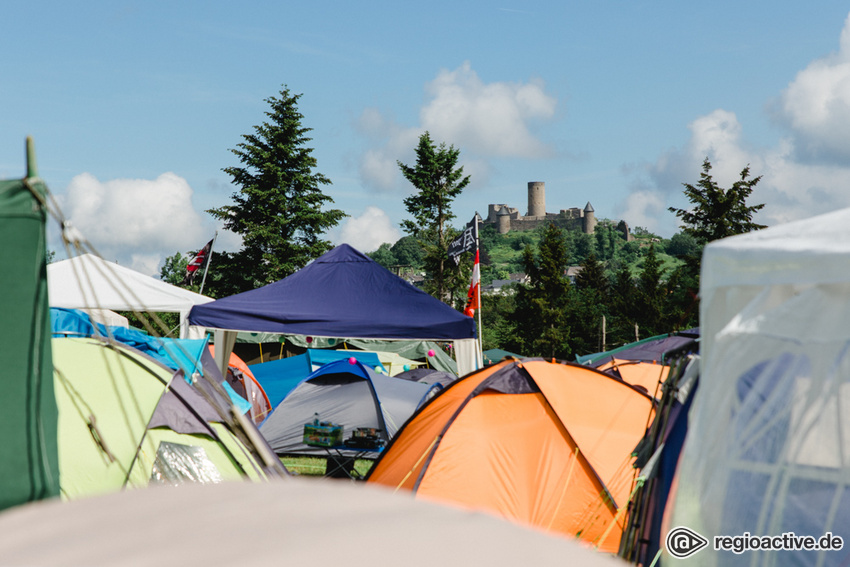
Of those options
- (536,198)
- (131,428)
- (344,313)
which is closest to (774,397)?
(131,428)

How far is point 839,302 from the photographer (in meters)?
2.24

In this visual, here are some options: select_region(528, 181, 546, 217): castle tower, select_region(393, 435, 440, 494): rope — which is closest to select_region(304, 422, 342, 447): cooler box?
select_region(393, 435, 440, 494): rope

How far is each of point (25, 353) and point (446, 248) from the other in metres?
30.2

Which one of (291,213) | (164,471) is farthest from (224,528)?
(291,213)

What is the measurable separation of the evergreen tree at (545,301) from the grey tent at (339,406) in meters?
27.4

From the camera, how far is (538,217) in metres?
114

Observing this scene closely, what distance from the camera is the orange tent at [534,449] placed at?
5.39 metres

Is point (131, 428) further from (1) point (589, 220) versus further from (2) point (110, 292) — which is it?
(1) point (589, 220)

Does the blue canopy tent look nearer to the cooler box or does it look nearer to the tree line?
the cooler box

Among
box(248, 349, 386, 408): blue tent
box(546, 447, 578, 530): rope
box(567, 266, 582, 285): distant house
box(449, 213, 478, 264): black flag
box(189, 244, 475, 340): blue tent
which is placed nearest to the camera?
box(546, 447, 578, 530): rope

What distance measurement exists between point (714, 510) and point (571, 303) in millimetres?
36803

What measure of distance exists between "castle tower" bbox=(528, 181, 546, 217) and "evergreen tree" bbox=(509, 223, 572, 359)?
78.4m

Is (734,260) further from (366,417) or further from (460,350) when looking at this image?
(366,417)

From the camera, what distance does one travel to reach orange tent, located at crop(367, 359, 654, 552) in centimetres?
539
